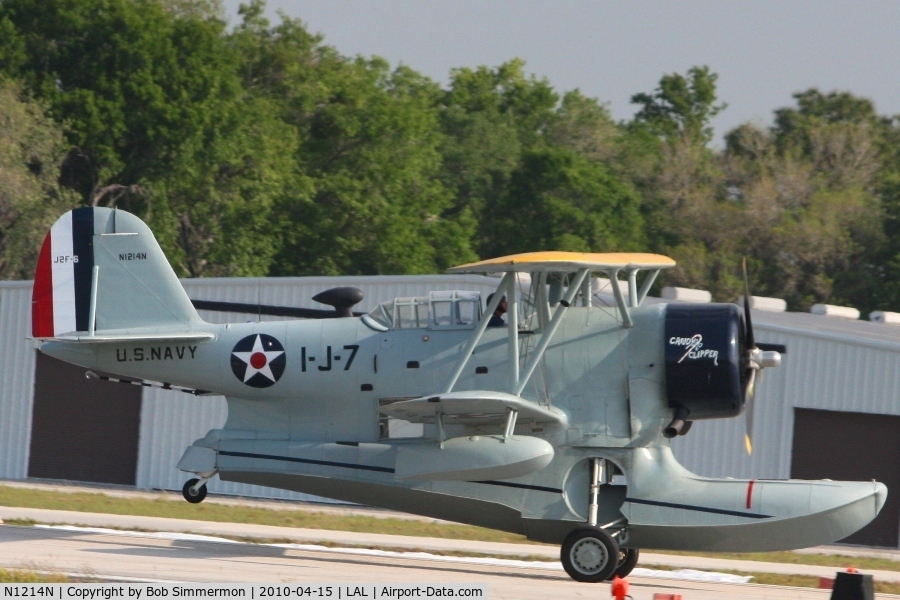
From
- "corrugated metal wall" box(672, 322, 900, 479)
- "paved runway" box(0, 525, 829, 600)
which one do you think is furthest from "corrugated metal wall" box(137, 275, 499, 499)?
"paved runway" box(0, 525, 829, 600)

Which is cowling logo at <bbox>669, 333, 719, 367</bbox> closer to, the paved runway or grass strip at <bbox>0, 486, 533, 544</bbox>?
the paved runway

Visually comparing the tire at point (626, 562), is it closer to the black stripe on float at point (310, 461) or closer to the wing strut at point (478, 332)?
the wing strut at point (478, 332)

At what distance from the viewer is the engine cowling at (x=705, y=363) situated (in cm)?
1337

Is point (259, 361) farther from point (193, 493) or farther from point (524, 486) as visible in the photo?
point (524, 486)

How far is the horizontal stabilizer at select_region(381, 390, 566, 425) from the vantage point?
1316 centimetres

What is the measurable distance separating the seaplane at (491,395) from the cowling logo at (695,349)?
23 mm

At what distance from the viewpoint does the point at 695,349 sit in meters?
13.5

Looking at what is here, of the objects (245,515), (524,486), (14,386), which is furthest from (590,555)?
(14,386)

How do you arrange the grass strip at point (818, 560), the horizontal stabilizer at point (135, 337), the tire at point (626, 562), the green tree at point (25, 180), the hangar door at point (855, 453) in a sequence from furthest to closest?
the green tree at point (25, 180) → the hangar door at point (855, 453) → the grass strip at point (818, 560) → the horizontal stabilizer at point (135, 337) → the tire at point (626, 562)

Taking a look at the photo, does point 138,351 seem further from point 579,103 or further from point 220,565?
point 579,103

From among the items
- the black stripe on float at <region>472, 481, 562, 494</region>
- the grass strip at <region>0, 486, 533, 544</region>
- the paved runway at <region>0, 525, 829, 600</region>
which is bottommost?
the grass strip at <region>0, 486, 533, 544</region>

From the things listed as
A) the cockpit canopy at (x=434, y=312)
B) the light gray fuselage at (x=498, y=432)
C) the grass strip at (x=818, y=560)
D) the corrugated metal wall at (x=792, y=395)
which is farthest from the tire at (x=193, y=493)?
the corrugated metal wall at (x=792, y=395)

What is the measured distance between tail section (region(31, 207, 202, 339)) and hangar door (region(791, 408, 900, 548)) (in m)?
11.0

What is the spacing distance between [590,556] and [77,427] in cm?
1479
